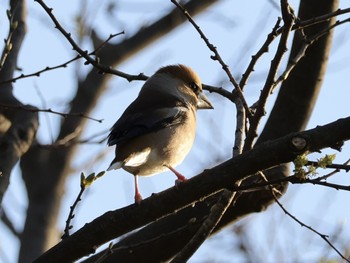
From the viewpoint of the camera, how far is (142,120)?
17.4ft

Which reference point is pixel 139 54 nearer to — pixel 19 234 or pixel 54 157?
pixel 54 157

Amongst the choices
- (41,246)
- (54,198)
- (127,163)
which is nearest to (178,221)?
(127,163)

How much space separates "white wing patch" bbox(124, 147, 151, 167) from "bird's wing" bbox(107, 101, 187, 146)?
0.37 ft

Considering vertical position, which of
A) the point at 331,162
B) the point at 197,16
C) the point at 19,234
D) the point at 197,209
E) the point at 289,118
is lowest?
the point at 331,162

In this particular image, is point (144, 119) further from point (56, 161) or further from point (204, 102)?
Answer: point (56, 161)

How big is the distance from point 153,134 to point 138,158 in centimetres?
21

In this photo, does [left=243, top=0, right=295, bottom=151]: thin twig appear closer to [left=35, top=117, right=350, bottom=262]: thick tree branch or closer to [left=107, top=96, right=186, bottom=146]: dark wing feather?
[left=35, top=117, right=350, bottom=262]: thick tree branch

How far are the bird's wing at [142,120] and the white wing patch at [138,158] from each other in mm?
113

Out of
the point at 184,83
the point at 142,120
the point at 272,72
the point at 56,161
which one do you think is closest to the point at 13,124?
the point at 142,120

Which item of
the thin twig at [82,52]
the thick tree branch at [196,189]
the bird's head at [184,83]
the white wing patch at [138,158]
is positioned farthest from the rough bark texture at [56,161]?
the thick tree branch at [196,189]

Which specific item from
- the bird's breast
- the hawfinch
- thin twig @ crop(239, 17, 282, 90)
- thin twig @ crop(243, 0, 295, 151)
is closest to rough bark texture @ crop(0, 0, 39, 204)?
the hawfinch

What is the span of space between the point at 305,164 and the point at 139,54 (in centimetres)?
605

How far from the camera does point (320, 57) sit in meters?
5.41

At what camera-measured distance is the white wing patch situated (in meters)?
5.05
